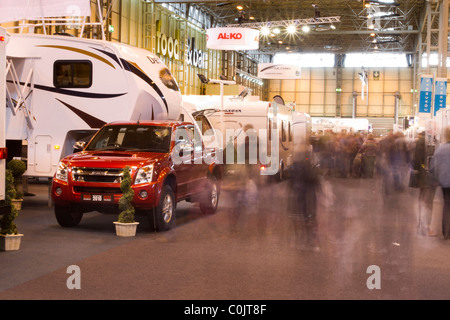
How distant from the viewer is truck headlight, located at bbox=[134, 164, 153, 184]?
11.3m

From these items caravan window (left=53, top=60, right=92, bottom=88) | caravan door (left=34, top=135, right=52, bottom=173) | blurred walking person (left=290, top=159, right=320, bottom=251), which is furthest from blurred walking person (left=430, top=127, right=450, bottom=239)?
caravan door (left=34, top=135, right=52, bottom=173)

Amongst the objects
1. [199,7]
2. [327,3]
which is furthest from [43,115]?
[327,3]

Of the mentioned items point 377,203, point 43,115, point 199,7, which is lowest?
point 377,203

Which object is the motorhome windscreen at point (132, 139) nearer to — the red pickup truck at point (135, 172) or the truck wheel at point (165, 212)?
the red pickup truck at point (135, 172)

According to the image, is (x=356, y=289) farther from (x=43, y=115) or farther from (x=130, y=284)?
(x=43, y=115)

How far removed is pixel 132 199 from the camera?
1110 cm

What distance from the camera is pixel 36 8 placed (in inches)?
617

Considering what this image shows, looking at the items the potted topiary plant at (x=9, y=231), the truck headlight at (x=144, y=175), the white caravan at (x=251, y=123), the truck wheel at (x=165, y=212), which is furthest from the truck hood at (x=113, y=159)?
the white caravan at (x=251, y=123)

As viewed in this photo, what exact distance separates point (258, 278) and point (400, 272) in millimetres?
1884

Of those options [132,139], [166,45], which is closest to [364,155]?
[132,139]

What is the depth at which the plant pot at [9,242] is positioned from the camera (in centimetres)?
934

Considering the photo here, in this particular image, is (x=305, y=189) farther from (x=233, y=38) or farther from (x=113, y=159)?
(x=233, y=38)

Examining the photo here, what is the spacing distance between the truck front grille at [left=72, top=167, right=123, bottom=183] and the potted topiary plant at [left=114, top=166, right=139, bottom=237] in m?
0.30

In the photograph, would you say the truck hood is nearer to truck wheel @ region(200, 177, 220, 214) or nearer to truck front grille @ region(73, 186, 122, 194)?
truck front grille @ region(73, 186, 122, 194)
